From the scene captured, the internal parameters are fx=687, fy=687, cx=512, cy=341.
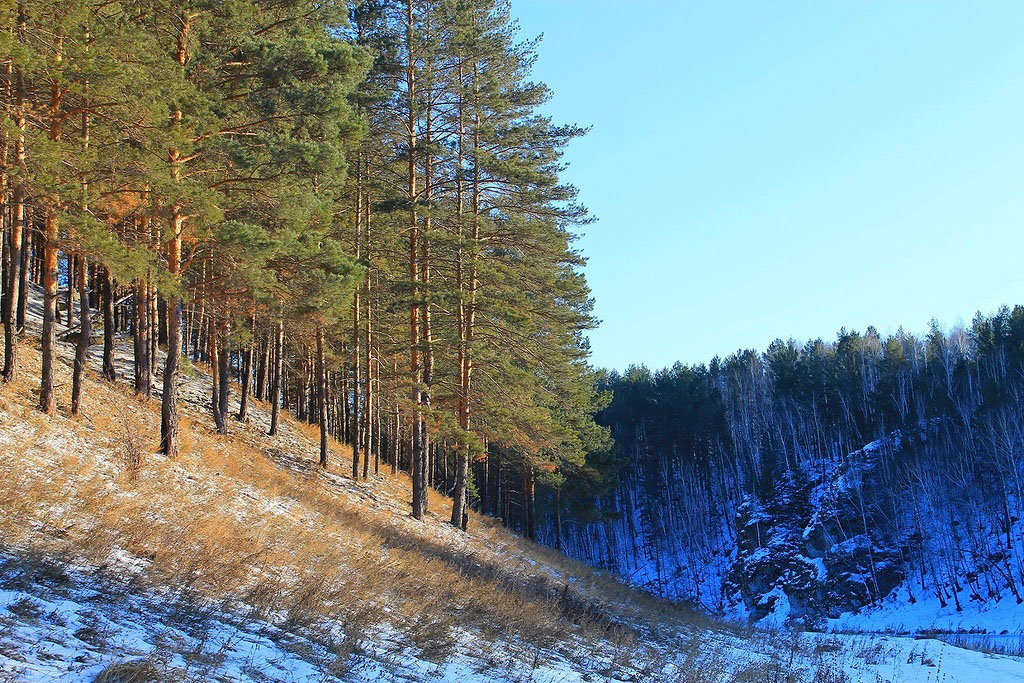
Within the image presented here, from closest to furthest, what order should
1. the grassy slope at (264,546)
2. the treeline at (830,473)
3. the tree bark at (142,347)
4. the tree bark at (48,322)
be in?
the grassy slope at (264,546) → the tree bark at (48,322) → the tree bark at (142,347) → the treeline at (830,473)

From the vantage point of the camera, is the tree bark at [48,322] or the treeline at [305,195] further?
the tree bark at [48,322]

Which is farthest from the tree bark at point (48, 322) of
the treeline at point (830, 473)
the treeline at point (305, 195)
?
the treeline at point (830, 473)

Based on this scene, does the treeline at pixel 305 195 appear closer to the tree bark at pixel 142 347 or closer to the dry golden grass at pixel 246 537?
the tree bark at pixel 142 347

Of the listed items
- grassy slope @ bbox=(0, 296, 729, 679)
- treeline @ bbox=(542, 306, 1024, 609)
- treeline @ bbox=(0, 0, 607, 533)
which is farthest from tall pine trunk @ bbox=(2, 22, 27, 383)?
treeline @ bbox=(542, 306, 1024, 609)

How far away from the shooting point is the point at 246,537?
32.1 feet

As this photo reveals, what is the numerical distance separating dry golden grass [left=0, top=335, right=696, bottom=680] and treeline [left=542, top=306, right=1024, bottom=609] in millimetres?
29817

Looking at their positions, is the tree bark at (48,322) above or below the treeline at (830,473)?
above

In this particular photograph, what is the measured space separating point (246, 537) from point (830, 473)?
55.2 meters

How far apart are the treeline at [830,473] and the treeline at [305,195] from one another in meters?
25.0

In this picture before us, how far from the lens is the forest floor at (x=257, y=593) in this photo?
218 inches

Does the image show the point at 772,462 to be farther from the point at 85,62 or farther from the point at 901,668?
the point at 85,62

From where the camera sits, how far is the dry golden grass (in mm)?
7484

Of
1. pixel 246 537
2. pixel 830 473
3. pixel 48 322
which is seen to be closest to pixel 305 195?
pixel 48 322

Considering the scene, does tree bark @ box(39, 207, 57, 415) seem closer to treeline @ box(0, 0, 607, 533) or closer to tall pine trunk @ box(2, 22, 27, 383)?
treeline @ box(0, 0, 607, 533)
